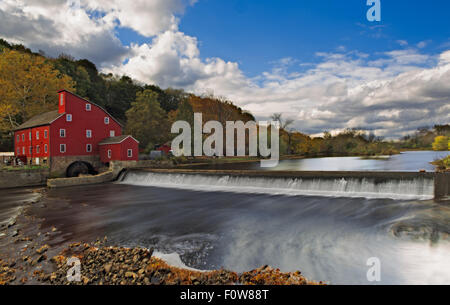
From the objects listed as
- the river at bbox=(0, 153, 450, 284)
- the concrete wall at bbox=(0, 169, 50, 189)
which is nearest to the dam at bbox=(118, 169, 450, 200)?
the river at bbox=(0, 153, 450, 284)

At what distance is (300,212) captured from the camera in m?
11.6

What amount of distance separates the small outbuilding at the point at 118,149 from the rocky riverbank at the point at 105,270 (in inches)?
841

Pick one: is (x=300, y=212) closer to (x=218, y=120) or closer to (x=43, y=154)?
(x=43, y=154)

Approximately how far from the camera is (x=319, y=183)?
52.1 feet

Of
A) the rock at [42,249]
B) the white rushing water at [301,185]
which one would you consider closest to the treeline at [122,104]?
the white rushing water at [301,185]

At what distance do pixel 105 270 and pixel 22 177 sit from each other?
953 inches

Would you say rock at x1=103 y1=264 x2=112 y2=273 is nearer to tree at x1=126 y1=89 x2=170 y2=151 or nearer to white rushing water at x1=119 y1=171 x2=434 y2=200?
white rushing water at x1=119 y1=171 x2=434 y2=200

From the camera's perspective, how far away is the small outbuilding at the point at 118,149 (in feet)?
92.5

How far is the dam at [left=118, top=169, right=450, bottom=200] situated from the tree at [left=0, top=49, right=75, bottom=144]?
87.4 ft

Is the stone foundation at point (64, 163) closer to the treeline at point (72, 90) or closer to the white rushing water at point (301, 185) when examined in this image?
the white rushing water at point (301, 185)

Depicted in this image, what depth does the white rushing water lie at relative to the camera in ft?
43.8

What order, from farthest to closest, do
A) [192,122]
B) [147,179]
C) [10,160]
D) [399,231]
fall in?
[192,122], [10,160], [147,179], [399,231]
